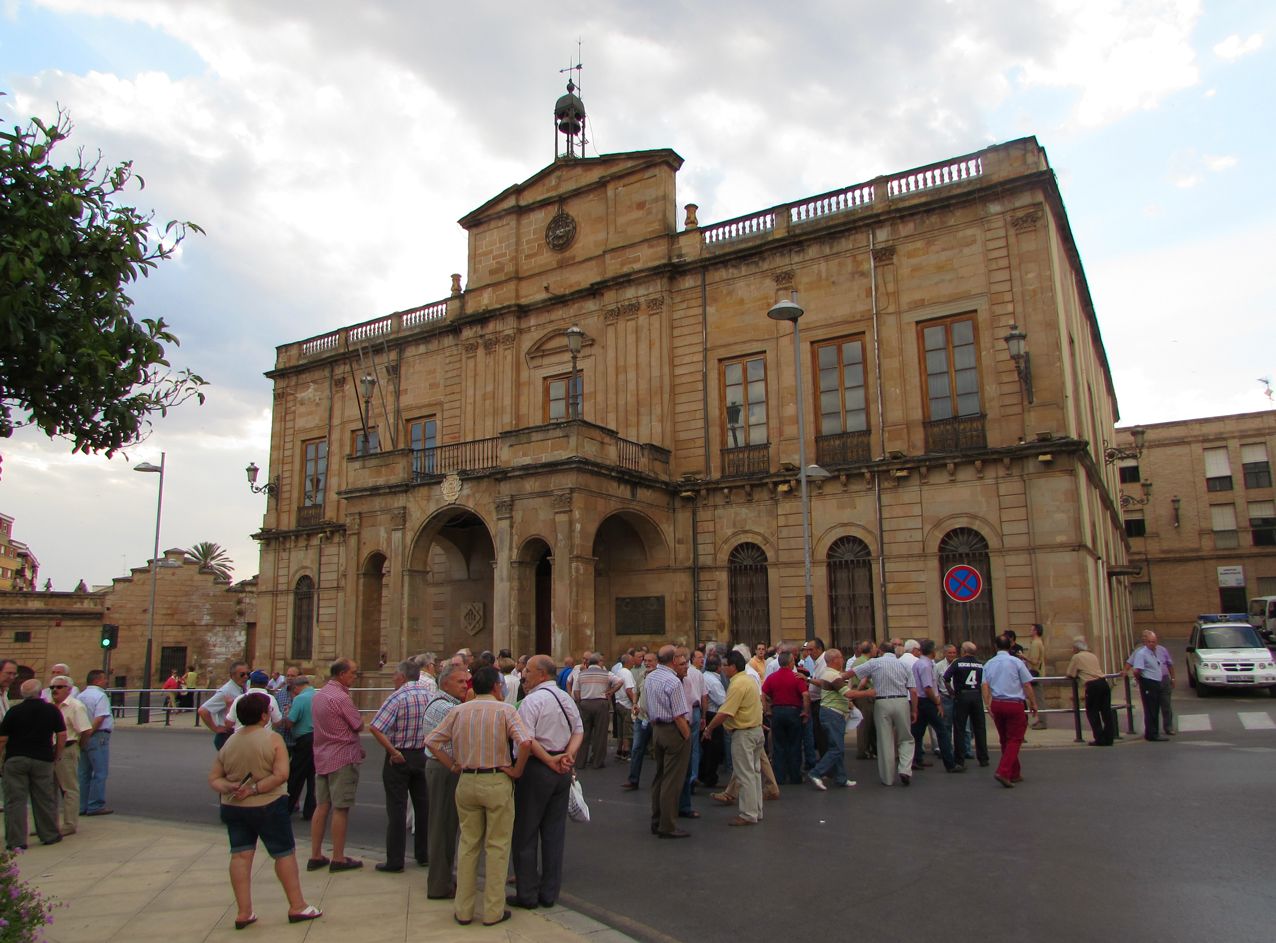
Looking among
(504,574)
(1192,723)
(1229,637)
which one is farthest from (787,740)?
(1229,637)

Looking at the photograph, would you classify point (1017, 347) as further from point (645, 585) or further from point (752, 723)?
point (752, 723)

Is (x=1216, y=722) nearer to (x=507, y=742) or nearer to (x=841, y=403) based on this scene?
(x=841, y=403)

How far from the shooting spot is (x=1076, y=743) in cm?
1416

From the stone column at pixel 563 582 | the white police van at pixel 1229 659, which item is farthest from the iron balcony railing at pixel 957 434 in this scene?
the stone column at pixel 563 582

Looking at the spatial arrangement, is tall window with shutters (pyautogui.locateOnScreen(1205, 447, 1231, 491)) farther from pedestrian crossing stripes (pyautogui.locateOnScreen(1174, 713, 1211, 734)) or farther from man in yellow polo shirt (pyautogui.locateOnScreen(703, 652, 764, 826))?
man in yellow polo shirt (pyautogui.locateOnScreen(703, 652, 764, 826))

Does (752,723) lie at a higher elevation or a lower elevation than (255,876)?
higher

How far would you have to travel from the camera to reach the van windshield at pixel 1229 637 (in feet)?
69.5

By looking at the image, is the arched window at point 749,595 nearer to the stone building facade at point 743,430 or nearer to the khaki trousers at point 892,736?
the stone building facade at point 743,430

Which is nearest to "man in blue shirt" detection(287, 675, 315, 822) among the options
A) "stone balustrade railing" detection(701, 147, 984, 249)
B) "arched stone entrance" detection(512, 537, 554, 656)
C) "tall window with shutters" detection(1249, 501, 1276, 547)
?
"arched stone entrance" detection(512, 537, 554, 656)

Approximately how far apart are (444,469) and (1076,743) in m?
15.6

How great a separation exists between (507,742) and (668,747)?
2.85 metres

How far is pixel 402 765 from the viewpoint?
7.64 meters

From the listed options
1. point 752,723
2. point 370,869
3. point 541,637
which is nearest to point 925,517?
point 541,637

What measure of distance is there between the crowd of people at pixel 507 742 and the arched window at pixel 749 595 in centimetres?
728
